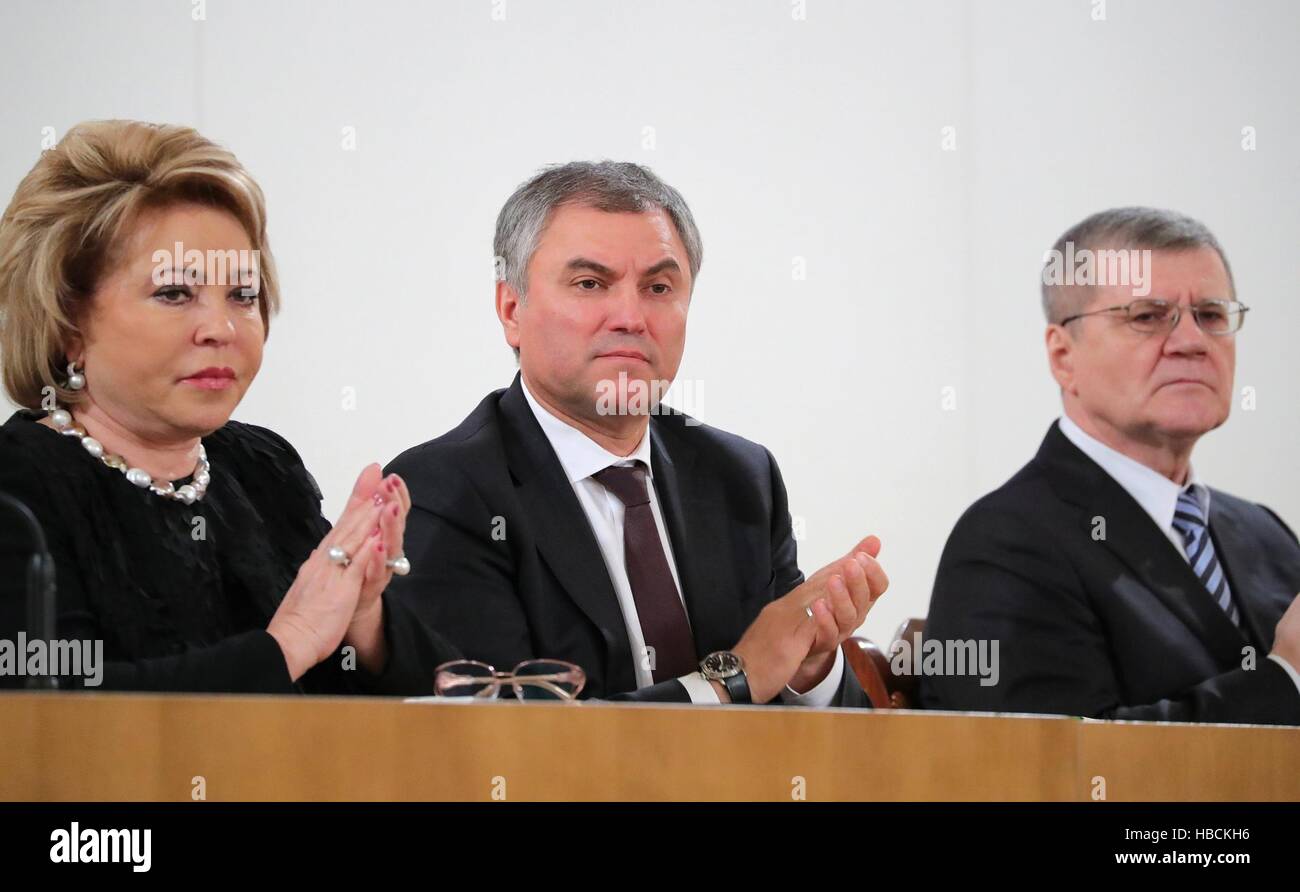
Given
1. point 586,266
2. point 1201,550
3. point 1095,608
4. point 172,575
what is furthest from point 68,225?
point 1201,550

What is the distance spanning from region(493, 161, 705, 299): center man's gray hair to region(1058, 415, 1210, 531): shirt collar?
0.96 meters

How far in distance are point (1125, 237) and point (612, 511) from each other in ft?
4.47

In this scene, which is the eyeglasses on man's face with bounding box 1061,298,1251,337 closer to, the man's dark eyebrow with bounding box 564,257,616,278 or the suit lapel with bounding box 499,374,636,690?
the man's dark eyebrow with bounding box 564,257,616,278

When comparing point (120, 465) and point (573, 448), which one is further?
point (573, 448)

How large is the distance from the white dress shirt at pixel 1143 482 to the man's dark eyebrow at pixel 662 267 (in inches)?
38.4

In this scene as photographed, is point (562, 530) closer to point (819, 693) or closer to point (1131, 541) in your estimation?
point (819, 693)

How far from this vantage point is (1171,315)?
3516 mm

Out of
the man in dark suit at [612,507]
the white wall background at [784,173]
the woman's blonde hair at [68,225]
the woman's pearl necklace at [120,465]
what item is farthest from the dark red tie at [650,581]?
the woman's blonde hair at [68,225]

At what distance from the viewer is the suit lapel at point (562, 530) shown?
116 inches

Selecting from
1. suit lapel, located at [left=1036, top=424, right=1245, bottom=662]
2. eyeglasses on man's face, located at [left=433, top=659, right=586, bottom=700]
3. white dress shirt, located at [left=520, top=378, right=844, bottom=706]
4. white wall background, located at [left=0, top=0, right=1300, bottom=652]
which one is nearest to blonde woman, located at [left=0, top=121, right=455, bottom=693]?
eyeglasses on man's face, located at [left=433, top=659, right=586, bottom=700]

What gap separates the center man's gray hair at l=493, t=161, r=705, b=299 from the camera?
3.17 metres
